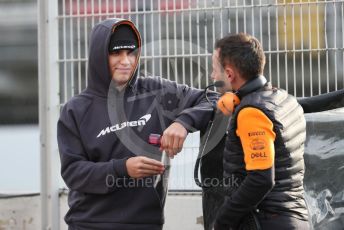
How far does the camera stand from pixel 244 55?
3.13 m

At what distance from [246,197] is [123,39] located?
109 centimetres

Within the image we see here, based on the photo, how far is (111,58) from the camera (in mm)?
3479

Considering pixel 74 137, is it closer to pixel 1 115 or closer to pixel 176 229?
pixel 176 229

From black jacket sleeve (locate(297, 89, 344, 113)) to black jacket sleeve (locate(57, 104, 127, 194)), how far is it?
1172mm

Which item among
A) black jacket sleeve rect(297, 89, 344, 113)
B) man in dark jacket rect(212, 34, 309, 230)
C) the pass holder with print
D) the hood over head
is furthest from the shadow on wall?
the hood over head

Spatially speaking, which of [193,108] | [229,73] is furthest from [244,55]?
[193,108]

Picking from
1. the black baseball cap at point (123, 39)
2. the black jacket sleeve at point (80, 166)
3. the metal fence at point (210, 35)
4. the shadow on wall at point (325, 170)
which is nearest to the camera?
the black jacket sleeve at point (80, 166)

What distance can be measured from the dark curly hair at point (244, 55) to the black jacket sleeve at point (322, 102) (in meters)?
0.73

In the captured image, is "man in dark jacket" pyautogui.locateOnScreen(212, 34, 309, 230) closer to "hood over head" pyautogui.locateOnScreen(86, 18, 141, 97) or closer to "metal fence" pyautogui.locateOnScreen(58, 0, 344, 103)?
"hood over head" pyautogui.locateOnScreen(86, 18, 141, 97)

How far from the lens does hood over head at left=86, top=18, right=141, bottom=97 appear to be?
3438 millimetres

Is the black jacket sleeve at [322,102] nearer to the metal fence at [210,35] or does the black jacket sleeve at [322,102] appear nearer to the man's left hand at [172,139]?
the man's left hand at [172,139]

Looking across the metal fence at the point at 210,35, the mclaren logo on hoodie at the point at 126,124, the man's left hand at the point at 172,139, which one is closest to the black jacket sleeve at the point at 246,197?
the man's left hand at the point at 172,139

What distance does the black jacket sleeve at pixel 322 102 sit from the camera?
3.81 metres

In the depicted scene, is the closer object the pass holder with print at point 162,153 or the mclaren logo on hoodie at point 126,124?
the pass holder with print at point 162,153
